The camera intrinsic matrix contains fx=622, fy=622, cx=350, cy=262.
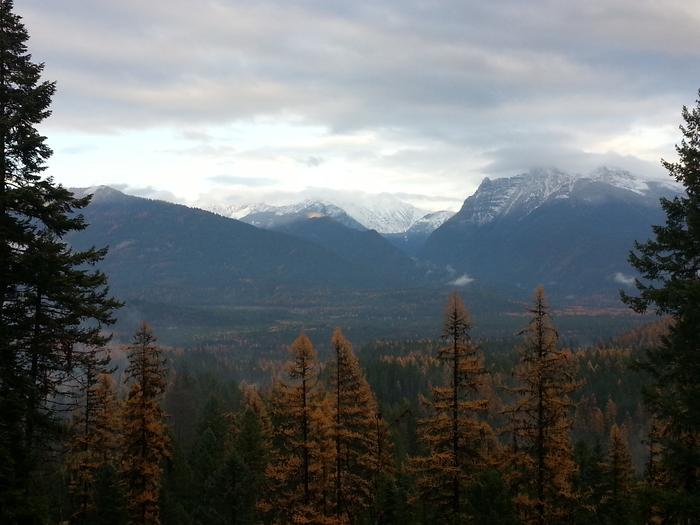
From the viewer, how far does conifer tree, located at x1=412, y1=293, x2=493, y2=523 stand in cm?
2811

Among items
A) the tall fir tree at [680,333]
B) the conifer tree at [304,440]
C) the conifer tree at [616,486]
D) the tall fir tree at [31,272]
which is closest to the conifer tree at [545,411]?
the tall fir tree at [680,333]

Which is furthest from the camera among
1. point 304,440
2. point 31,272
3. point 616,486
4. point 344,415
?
point 616,486

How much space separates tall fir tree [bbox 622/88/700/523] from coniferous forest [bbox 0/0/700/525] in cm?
6

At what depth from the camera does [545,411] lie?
29000 millimetres

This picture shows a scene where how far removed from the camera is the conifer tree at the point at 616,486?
134 feet

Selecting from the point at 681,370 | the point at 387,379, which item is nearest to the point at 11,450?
A: the point at 681,370

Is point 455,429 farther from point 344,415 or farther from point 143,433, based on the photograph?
point 143,433

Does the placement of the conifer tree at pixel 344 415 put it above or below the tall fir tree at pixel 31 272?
below

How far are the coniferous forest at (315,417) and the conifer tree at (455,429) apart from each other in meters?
0.09

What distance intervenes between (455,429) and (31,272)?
18.8 m

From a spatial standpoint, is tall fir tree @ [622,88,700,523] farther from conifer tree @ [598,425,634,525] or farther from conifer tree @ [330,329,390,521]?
conifer tree @ [598,425,634,525]

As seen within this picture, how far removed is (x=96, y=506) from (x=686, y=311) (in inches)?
1072

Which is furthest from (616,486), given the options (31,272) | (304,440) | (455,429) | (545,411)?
(31,272)

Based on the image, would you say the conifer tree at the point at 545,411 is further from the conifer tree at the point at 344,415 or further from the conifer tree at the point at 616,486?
the conifer tree at the point at 616,486
